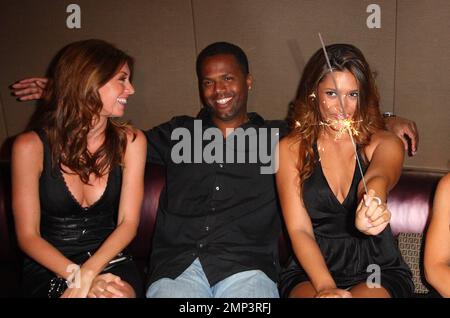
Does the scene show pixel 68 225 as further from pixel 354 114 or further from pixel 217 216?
pixel 354 114

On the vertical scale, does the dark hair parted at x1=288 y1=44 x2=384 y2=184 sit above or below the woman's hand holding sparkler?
above

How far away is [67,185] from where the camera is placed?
2102 millimetres

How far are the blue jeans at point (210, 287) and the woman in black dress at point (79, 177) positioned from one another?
14cm

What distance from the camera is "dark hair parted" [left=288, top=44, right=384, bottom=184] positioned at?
2.04 meters

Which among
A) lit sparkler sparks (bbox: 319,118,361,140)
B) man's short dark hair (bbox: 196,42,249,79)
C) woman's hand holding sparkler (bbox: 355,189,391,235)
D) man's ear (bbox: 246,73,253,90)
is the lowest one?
woman's hand holding sparkler (bbox: 355,189,391,235)

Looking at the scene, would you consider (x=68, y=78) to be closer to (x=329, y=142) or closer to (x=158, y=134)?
(x=158, y=134)

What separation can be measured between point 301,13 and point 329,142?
0.79 metres

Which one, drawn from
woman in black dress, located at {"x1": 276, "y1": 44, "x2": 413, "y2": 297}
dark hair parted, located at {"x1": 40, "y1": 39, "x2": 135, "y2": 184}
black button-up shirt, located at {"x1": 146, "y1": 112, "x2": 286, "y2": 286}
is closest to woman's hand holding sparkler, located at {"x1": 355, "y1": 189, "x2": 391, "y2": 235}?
woman in black dress, located at {"x1": 276, "y1": 44, "x2": 413, "y2": 297}

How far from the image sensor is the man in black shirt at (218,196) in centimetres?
208

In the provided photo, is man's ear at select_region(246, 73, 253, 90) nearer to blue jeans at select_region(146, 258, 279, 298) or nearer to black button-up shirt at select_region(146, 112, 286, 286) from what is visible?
black button-up shirt at select_region(146, 112, 286, 286)

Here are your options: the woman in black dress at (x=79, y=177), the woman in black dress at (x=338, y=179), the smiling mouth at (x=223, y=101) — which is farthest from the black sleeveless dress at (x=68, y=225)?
the woman in black dress at (x=338, y=179)

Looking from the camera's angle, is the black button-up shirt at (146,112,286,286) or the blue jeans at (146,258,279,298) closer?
the blue jeans at (146,258,279,298)

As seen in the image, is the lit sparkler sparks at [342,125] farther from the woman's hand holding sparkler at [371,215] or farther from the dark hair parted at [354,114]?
the woman's hand holding sparkler at [371,215]

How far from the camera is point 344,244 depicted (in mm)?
2082
